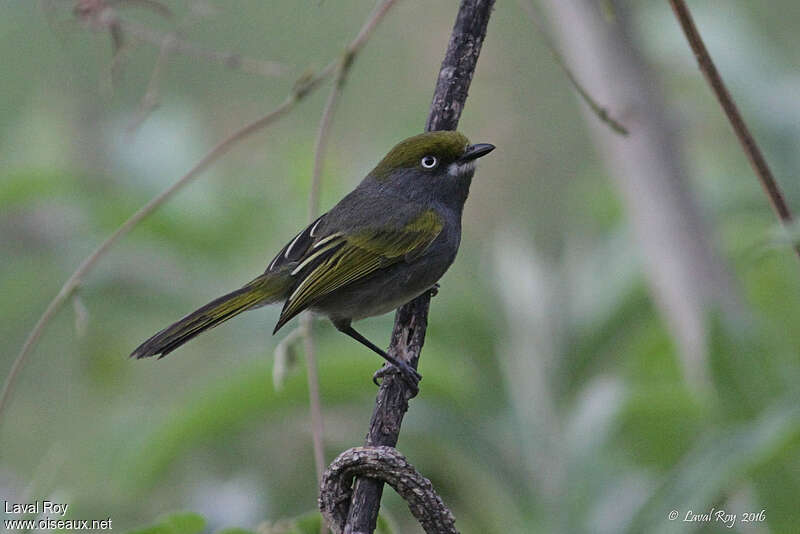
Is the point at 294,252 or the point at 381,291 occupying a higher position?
the point at 294,252

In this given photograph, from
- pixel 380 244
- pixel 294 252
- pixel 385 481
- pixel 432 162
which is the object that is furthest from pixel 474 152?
pixel 385 481

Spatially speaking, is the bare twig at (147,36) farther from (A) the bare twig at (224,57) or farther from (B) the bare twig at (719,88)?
(B) the bare twig at (719,88)

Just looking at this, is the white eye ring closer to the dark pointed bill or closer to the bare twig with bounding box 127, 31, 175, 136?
the dark pointed bill

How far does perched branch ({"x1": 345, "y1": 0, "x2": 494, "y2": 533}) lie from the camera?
1.69 metres

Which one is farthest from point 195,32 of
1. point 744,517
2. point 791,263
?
point 744,517

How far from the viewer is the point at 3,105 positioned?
6.28 m

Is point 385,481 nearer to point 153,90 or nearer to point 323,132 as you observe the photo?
point 323,132

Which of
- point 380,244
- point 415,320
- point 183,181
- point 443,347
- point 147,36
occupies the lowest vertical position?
point 415,320

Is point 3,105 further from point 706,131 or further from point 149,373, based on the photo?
point 706,131

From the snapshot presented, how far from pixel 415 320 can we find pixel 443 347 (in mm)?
980

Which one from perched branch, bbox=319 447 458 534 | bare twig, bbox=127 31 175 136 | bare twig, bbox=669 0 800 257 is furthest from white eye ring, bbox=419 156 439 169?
perched branch, bbox=319 447 458 534

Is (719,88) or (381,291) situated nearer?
(719,88)

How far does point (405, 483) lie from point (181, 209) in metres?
2.11

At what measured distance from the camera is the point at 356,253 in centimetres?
288
